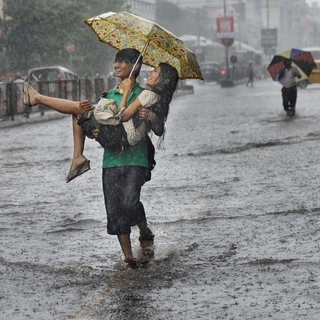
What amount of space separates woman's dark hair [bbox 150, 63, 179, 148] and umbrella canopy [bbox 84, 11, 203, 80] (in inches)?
1.7

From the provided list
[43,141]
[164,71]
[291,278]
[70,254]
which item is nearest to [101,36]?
[164,71]

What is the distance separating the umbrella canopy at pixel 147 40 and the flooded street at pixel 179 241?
1399 millimetres

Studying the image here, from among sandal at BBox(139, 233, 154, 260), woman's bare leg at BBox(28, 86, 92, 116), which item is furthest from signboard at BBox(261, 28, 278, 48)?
woman's bare leg at BBox(28, 86, 92, 116)

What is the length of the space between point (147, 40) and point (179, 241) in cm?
177

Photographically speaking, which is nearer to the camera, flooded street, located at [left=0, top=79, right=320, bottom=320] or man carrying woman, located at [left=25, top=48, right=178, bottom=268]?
flooded street, located at [left=0, top=79, right=320, bottom=320]

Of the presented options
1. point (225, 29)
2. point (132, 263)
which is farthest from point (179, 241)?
point (225, 29)

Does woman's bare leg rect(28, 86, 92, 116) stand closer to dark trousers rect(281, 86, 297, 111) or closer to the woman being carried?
the woman being carried

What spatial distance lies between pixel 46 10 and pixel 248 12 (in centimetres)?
14656

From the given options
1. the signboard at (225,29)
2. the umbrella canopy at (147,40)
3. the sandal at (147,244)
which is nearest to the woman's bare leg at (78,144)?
the umbrella canopy at (147,40)

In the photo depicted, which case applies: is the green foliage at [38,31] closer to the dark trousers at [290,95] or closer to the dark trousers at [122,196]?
the dark trousers at [290,95]

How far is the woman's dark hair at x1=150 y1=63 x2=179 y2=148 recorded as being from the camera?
258 inches

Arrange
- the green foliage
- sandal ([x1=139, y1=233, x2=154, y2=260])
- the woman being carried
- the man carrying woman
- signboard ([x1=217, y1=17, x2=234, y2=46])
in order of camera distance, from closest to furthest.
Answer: the woman being carried → the man carrying woman → sandal ([x1=139, y1=233, x2=154, y2=260]) → the green foliage → signboard ([x1=217, y1=17, x2=234, y2=46])

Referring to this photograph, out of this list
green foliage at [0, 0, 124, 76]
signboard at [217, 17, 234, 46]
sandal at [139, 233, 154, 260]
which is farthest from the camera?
signboard at [217, 17, 234, 46]

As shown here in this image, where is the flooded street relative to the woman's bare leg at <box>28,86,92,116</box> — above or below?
below
